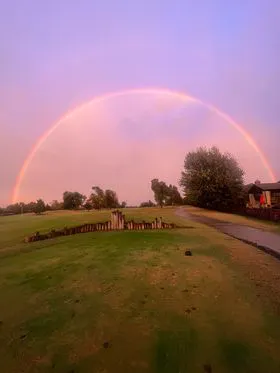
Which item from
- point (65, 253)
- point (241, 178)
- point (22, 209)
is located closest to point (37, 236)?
Result: point (65, 253)

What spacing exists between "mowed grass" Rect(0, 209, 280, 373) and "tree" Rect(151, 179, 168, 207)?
8331cm

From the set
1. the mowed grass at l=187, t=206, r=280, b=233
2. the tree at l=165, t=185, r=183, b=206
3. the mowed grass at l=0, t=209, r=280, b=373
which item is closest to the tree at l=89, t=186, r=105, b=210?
the tree at l=165, t=185, r=183, b=206

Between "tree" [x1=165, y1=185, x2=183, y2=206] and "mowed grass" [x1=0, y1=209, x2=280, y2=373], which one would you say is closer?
"mowed grass" [x1=0, y1=209, x2=280, y2=373]

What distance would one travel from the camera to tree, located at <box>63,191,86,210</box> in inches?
4220

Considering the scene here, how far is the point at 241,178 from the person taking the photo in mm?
60812

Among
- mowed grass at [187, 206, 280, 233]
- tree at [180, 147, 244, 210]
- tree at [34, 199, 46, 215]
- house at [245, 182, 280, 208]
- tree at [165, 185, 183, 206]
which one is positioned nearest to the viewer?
mowed grass at [187, 206, 280, 233]

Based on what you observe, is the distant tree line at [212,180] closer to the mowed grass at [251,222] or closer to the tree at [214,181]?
the tree at [214,181]

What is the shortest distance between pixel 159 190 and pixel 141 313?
90.9m

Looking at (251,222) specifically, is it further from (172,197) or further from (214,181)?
(172,197)

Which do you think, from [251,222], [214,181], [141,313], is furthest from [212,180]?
[141,313]

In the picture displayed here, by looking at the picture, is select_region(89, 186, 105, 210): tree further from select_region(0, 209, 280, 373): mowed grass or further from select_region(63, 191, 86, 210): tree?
select_region(0, 209, 280, 373): mowed grass

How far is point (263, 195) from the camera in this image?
66.1 metres

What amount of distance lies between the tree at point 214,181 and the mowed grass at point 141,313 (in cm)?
4490

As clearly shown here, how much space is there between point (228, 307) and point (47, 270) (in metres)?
7.88
